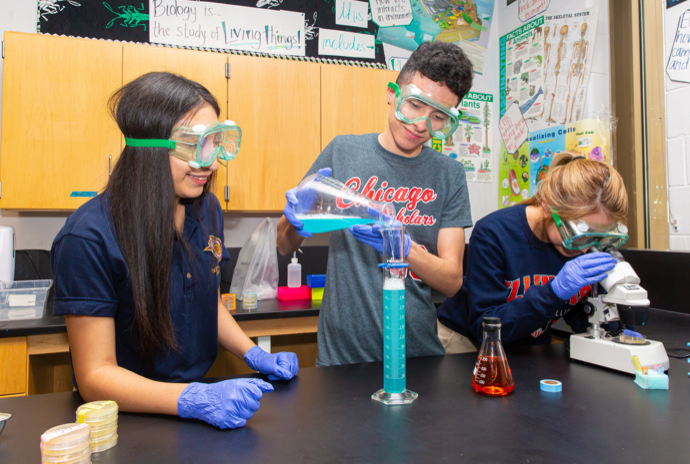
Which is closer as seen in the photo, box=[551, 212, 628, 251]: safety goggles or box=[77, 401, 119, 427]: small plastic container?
box=[77, 401, 119, 427]: small plastic container

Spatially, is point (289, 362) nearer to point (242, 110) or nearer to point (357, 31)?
point (242, 110)

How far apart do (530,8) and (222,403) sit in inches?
129

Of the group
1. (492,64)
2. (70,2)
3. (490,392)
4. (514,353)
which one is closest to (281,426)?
(490,392)

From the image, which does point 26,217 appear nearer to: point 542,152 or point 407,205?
point 407,205

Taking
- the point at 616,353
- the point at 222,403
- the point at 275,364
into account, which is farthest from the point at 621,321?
the point at 222,403

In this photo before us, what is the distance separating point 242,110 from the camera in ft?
8.36

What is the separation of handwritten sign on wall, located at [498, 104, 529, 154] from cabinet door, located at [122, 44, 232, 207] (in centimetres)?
202

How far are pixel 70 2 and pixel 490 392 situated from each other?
289cm

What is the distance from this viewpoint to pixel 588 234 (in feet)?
4.18

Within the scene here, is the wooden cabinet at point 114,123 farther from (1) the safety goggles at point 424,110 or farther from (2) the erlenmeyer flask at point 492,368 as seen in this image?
(2) the erlenmeyer flask at point 492,368

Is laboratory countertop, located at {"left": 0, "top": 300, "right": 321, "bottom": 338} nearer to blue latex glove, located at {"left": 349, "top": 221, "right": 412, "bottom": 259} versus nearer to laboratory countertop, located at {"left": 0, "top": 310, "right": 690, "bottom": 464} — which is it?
laboratory countertop, located at {"left": 0, "top": 310, "right": 690, "bottom": 464}

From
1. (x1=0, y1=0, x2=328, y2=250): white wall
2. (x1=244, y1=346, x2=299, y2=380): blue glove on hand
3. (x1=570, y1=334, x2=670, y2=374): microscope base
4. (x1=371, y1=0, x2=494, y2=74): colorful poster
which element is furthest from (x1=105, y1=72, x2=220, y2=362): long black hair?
(x1=371, y1=0, x2=494, y2=74): colorful poster

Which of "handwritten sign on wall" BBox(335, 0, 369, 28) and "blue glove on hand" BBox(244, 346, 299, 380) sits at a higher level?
"handwritten sign on wall" BBox(335, 0, 369, 28)

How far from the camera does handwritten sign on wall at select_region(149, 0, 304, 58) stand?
2.63 meters
